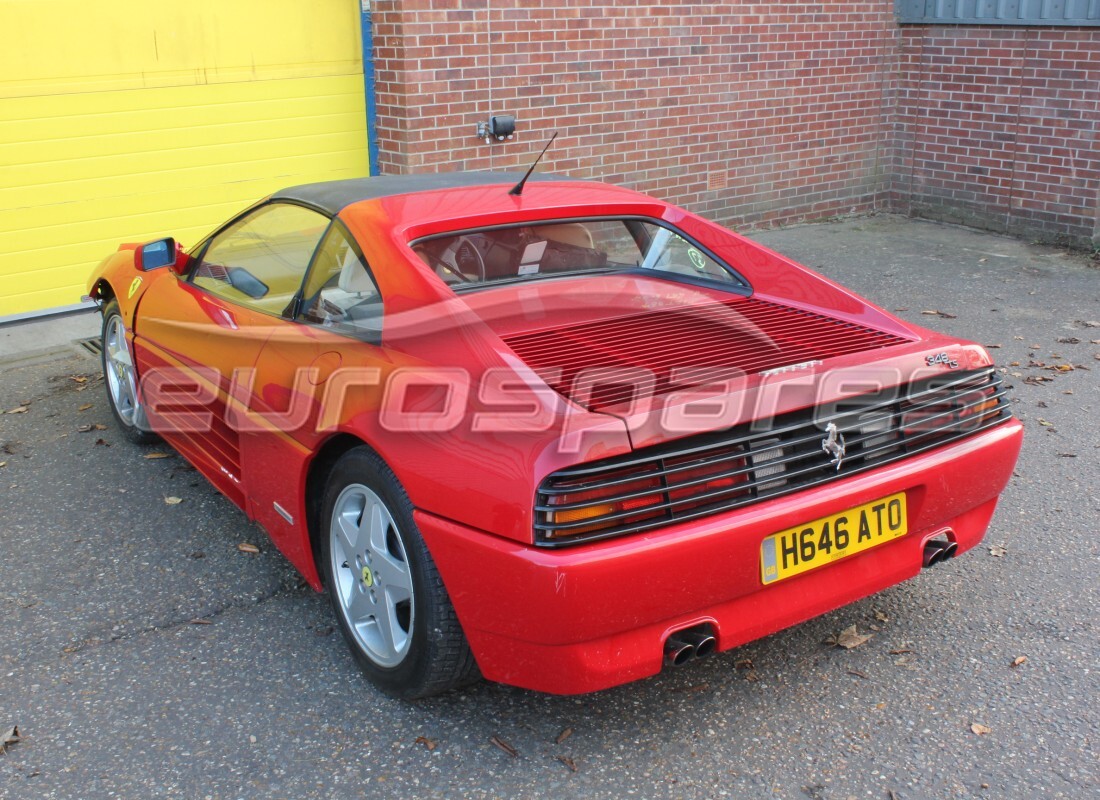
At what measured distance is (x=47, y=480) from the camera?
469cm

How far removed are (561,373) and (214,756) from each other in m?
1.36

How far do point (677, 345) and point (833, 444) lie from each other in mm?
610

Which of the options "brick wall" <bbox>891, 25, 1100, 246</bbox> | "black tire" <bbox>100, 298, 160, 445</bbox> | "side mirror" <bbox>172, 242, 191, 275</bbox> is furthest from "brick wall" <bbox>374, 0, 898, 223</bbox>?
"side mirror" <bbox>172, 242, 191, 275</bbox>

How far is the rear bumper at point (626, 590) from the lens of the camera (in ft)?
8.38

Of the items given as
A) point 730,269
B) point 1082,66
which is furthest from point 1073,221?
point 730,269

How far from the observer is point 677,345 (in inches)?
129

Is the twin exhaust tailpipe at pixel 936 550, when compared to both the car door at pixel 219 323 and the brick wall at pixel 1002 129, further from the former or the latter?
the brick wall at pixel 1002 129

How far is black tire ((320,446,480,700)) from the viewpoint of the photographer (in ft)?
9.27

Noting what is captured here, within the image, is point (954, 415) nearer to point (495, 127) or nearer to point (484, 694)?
point (484, 694)

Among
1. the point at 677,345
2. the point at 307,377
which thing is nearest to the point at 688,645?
the point at 677,345

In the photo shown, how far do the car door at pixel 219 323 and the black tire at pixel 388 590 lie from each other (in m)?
0.67

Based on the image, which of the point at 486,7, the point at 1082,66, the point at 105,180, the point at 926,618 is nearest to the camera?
the point at 926,618

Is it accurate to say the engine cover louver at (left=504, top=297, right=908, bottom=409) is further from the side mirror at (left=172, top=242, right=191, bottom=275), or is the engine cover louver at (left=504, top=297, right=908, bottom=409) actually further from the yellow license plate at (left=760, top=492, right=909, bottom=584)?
the side mirror at (left=172, top=242, right=191, bottom=275)

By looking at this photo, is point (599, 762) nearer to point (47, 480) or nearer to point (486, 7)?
point (47, 480)
